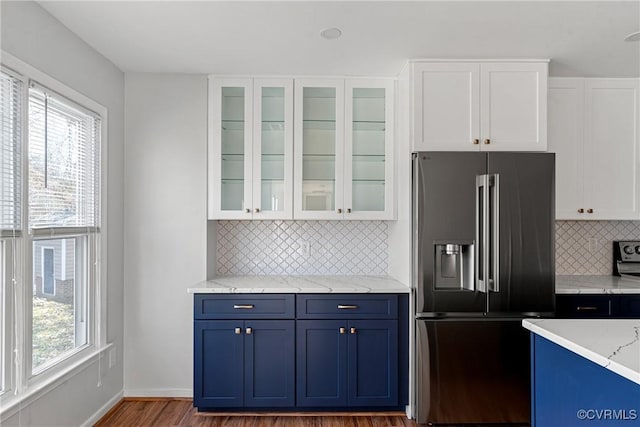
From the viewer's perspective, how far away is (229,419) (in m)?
2.75

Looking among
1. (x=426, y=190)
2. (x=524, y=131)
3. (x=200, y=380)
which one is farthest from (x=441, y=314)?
(x=200, y=380)

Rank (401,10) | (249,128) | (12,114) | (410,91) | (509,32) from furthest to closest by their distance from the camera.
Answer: (249,128)
(410,91)
(509,32)
(401,10)
(12,114)

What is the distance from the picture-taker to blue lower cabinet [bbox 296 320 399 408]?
2.74m

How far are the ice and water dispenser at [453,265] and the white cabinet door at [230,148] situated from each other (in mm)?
1434

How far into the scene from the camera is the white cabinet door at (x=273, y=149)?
3.04 m

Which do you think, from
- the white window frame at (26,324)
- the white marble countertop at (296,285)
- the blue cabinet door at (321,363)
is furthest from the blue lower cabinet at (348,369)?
the white window frame at (26,324)

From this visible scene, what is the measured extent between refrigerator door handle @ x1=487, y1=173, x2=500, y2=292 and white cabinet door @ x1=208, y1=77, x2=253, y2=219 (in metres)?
1.72

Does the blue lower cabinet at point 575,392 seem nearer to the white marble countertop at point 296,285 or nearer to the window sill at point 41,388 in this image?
the white marble countertop at point 296,285

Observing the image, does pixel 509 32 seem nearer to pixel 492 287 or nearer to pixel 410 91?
pixel 410 91

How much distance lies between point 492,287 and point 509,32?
1565 millimetres

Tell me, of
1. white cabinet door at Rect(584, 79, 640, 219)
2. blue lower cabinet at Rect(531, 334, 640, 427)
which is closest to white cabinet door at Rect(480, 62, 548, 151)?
white cabinet door at Rect(584, 79, 640, 219)

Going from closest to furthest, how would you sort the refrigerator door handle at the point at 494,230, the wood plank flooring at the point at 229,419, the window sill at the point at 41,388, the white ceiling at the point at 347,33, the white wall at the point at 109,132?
1. the window sill at the point at 41,388
2. the white wall at the point at 109,132
3. the white ceiling at the point at 347,33
4. the refrigerator door handle at the point at 494,230
5. the wood plank flooring at the point at 229,419

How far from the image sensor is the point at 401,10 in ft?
6.84

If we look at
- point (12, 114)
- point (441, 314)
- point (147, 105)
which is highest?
point (147, 105)
